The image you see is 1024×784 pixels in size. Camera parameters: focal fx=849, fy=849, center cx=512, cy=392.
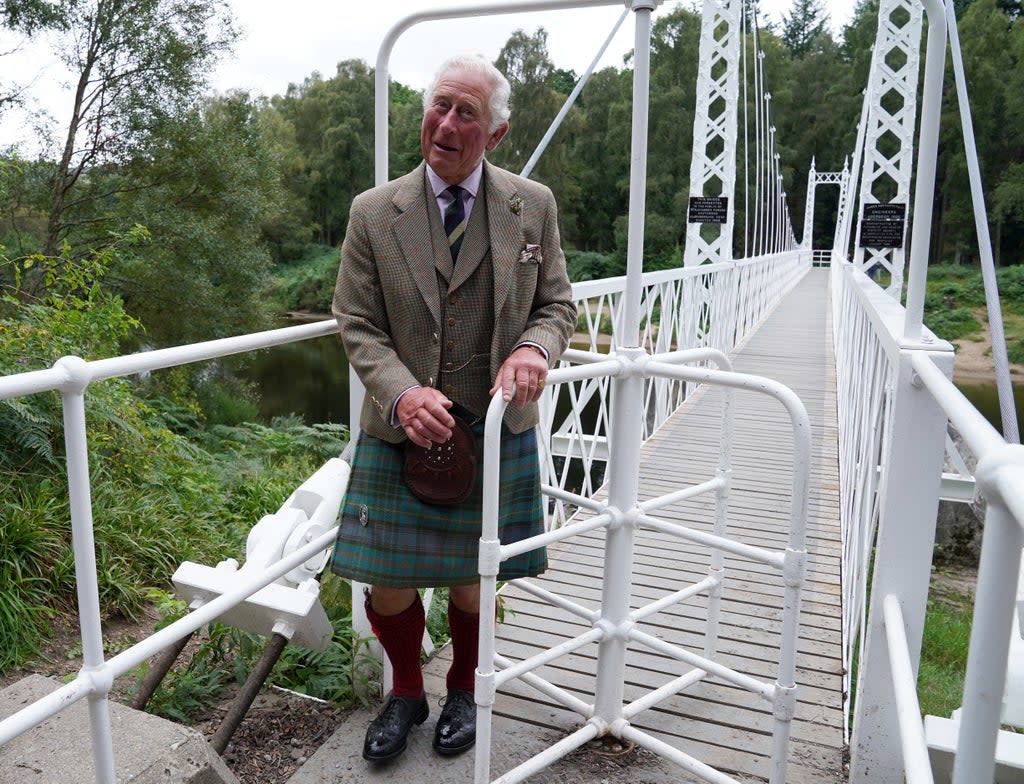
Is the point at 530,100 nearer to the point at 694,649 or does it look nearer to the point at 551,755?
the point at 694,649

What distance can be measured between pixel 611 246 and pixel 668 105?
20.7ft

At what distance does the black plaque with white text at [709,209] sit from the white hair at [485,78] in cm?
539

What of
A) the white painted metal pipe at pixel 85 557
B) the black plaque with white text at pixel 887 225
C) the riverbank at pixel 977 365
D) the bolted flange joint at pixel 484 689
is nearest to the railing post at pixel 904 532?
the bolted flange joint at pixel 484 689

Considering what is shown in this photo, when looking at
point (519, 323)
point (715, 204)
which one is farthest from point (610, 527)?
point (715, 204)

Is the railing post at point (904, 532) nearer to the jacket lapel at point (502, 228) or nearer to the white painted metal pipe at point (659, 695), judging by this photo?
the white painted metal pipe at point (659, 695)

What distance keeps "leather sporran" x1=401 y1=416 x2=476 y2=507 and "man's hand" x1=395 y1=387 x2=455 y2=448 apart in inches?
2.8

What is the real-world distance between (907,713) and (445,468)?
81cm

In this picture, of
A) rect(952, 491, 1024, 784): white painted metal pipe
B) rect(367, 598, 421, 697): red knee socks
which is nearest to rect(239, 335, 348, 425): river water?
rect(367, 598, 421, 697): red knee socks

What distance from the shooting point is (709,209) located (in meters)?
6.65

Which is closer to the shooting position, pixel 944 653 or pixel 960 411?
pixel 960 411

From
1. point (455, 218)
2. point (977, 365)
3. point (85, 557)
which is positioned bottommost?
point (977, 365)

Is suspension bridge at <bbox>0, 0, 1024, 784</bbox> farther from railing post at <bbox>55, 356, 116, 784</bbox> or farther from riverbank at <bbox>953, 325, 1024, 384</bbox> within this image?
riverbank at <bbox>953, 325, 1024, 384</bbox>

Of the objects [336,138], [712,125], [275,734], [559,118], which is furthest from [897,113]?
[336,138]

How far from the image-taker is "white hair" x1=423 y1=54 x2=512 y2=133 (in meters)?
1.45
